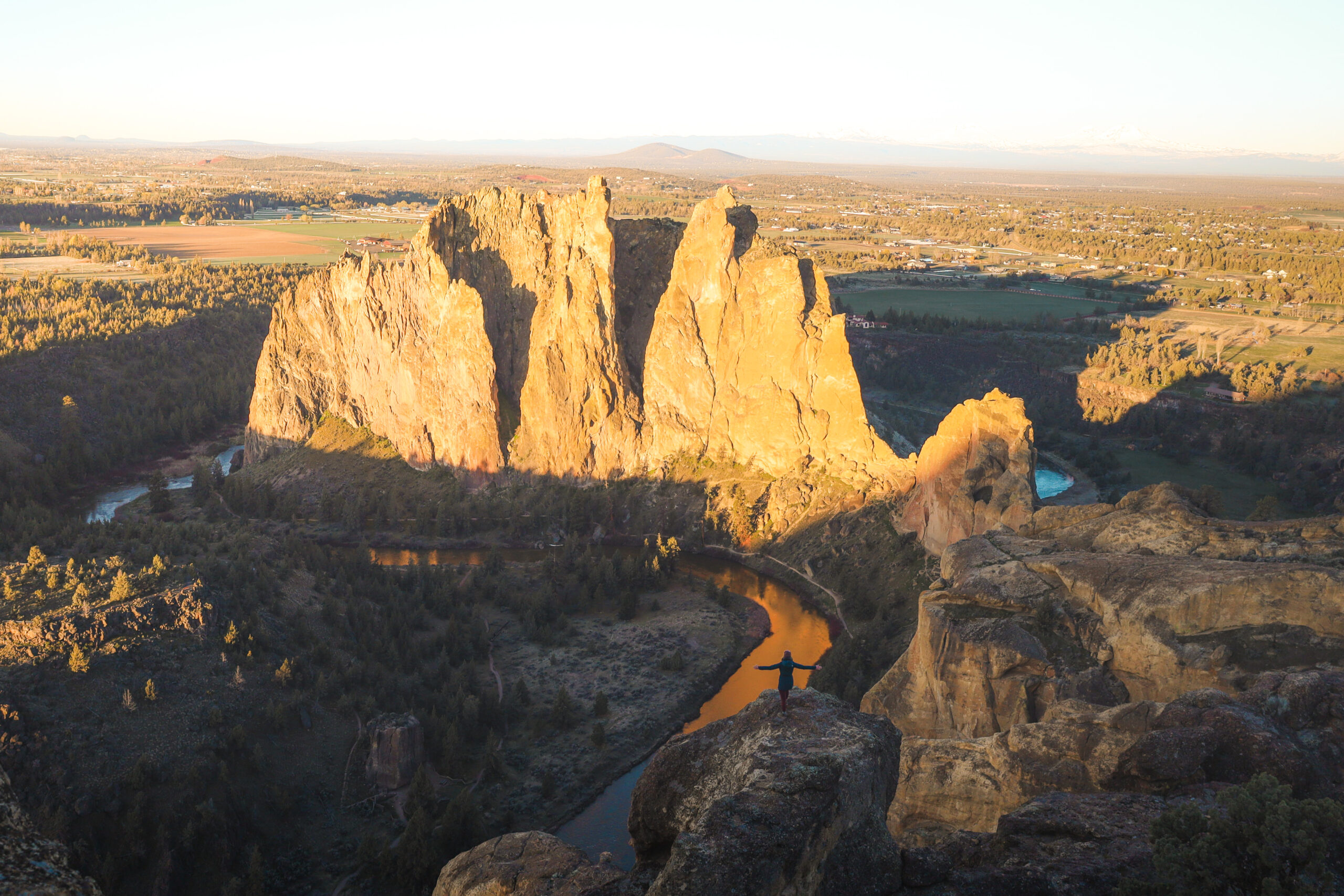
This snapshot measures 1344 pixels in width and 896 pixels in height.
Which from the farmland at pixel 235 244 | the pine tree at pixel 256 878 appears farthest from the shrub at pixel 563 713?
the farmland at pixel 235 244

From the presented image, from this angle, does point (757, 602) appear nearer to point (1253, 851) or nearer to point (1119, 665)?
point (1119, 665)

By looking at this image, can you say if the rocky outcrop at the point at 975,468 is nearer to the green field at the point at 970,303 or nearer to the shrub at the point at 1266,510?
the shrub at the point at 1266,510

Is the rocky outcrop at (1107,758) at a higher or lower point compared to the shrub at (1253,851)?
lower

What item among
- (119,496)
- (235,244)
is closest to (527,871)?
(119,496)

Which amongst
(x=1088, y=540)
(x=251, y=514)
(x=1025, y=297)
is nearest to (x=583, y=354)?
(x=251, y=514)

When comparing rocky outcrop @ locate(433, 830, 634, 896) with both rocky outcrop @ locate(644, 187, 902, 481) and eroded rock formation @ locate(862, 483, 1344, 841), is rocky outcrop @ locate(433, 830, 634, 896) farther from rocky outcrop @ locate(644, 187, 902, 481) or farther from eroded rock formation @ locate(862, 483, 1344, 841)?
rocky outcrop @ locate(644, 187, 902, 481)

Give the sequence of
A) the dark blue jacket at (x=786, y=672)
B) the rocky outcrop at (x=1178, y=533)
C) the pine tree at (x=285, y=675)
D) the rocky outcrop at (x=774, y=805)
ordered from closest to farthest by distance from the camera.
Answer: the rocky outcrop at (x=774, y=805), the dark blue jacket at (x=786, y=672), the rocky outcrop at (x=1178, y=533), the pine tree at (x=285, y=675)

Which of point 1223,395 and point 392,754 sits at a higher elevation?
point 1223,395
